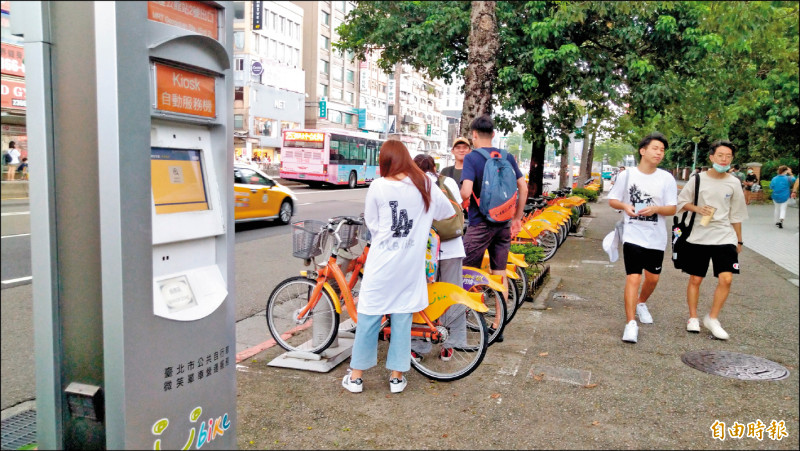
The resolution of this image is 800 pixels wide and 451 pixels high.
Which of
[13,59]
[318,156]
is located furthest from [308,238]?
[318,156]

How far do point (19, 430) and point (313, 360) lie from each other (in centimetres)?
203

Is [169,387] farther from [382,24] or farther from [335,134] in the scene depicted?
[335,134]

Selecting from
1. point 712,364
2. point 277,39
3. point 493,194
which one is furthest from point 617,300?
point 277,39

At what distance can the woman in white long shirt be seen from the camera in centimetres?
399

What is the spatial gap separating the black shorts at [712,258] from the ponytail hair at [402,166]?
317 centimetres

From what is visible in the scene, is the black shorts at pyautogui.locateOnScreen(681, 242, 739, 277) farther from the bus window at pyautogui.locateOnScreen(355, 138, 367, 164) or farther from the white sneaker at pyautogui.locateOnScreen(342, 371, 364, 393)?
the bus window at pyautogui.locateOnScreen(355, 138, 367, 164)

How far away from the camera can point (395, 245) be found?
4.00 m

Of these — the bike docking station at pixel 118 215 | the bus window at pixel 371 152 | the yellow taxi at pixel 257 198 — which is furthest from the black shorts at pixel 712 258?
the bus window at pixel 371 152

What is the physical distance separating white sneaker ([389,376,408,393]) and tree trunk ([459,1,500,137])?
467 centimetres

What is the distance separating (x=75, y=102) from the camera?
2.37 meters

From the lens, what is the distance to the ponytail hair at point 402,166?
4.01m

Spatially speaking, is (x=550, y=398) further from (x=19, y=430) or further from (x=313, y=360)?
(x=19, y=430)

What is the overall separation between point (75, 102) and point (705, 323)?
5736mm

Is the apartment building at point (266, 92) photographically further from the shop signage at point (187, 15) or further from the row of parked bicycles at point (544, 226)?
the shop signage at point (187, 15)
